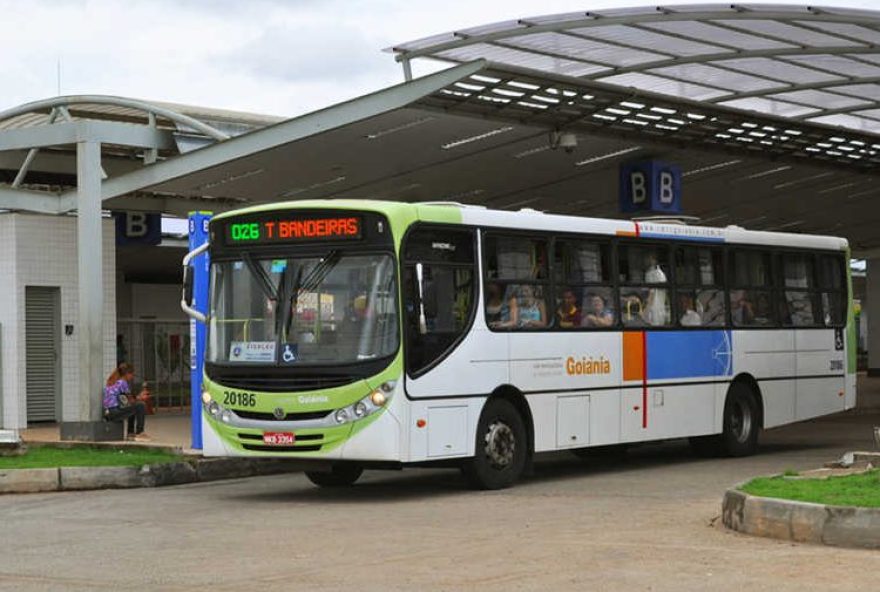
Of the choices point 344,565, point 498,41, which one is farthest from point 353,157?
point 344,565

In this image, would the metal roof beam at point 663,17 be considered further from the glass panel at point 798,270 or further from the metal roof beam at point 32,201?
the metal roof beam at point 32,201

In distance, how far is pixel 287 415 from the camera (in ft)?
50.2

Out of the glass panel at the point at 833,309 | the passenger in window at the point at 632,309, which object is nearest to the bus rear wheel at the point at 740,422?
the glass panel at the point at 833,309

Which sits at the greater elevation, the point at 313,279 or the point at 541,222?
the point at 541,222

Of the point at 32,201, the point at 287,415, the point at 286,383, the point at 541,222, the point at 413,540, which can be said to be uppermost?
the point at 32,201

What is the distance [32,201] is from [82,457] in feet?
25.9

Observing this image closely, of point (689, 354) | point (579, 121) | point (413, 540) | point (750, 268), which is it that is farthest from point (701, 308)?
point (413, 540)

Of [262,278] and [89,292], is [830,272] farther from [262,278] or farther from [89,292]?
[89,292]

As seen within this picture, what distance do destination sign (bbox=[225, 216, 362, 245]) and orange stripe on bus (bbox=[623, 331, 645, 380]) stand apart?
4.29 metres

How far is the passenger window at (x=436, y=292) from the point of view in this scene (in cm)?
1541

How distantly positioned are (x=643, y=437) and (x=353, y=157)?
824 centimetres

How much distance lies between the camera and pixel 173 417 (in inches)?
1212

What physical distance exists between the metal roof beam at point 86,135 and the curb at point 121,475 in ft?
20.2

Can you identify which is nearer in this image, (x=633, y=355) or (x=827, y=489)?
(x=827, y=489)
